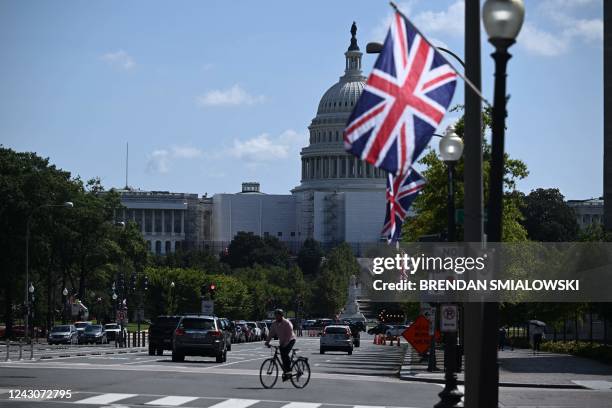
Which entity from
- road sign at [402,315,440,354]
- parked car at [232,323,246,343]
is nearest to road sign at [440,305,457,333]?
road sign at [402,315,440,354]

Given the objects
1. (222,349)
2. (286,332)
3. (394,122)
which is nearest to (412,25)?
→ (394,122)

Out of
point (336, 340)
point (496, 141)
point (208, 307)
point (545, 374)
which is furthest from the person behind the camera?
point (208, 307)

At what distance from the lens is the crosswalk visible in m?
24.9

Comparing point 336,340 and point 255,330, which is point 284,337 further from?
point 255,330

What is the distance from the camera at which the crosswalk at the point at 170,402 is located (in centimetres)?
2489

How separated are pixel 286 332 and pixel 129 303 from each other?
113 meters

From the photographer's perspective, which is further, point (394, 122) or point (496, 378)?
point (394, 122)

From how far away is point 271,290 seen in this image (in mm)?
177125

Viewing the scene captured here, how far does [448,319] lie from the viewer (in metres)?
24.7

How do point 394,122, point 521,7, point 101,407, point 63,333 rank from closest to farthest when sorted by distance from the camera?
point 521,7 < point 394,122 < point 101,407 < point 63,333

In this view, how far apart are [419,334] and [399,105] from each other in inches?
1115

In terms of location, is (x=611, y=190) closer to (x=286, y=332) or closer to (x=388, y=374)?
(x=388, y=374)

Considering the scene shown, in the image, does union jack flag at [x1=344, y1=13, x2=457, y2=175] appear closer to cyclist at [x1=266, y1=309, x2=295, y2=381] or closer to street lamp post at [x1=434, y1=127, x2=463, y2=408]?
street lamp post at [x1=434, y1=127, x2=463, y2=408]

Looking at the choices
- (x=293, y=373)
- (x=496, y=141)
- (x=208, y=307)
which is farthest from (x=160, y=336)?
(x=496, y=141)
